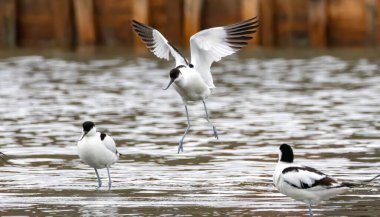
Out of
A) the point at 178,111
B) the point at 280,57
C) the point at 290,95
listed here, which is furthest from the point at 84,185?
the point at 280,57

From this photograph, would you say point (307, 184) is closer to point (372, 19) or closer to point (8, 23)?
point (372, 19)

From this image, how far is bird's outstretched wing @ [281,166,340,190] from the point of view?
11594mm

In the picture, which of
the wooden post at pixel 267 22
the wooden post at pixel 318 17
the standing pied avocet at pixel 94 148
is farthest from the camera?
the wooden post at pixel 267 22

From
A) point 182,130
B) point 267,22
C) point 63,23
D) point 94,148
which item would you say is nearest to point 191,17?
point 267,22

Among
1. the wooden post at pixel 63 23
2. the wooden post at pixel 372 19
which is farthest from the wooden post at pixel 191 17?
the wooden post at pixel 372 19

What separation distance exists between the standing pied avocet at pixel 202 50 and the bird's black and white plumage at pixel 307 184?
532cm

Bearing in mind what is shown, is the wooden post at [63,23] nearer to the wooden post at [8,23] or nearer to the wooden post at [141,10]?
the wooden post at [8,23]

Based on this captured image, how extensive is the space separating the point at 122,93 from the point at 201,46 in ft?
29.8

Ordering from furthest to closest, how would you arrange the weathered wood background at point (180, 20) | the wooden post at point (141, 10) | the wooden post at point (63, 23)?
1. the wooden post at point (63, 23)
2. the wooden post at point (141, 10)
3. the weathered wood background at point (180, 20)

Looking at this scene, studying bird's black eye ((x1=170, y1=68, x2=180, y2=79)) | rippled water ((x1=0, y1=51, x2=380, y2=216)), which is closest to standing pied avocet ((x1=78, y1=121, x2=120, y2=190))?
rippled water ((x1=0, y1=51, x2=380, y2=216))

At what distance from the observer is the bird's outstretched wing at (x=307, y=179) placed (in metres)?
11.6

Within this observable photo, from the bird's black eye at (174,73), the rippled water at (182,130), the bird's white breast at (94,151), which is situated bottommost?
the rippled water at (182,130)

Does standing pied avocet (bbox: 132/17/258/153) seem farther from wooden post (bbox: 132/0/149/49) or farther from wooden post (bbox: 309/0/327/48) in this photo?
wooden post (bbox: 132/0/149/49)

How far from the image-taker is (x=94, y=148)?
1453 cm
